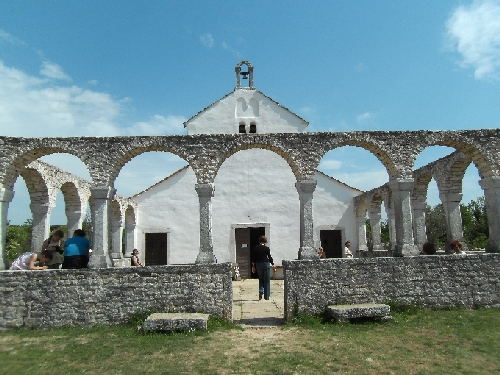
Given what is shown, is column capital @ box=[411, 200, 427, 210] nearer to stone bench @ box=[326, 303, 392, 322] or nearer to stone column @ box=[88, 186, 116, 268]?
stone bench @ box=[326, 303, 392, 322]

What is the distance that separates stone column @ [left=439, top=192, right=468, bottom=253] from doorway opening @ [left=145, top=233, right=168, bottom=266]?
944 centimetres

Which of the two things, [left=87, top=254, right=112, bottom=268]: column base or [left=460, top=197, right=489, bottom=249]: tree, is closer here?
[left=87, top=254, right=112, bottom=268]: column base

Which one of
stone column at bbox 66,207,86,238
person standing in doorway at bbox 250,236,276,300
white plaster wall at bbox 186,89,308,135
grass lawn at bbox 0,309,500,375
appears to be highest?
white plaster wall at bbox 186,89,308,135

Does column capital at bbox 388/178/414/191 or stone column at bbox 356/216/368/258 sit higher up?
column capital at bbox 388/178/414/191

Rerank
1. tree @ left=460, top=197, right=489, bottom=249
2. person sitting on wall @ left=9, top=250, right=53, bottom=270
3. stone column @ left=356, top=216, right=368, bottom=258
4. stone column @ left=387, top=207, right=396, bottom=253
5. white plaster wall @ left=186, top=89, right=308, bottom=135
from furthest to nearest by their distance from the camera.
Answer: tree @ left=460, top=197, right=489, bottom=249, white plaster wall @ left=186, top=89, right=308, bottom=135, stone column @ left=356, top=216, right=368, bottom=258, stone column @ left=387, top=207, right=396, bottom=253, person sitting on wall @ left=9, top=250, right=53, bottom=270

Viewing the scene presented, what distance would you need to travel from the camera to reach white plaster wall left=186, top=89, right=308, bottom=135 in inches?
623

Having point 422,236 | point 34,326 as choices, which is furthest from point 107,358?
point 422,236

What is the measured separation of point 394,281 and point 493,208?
2.83m

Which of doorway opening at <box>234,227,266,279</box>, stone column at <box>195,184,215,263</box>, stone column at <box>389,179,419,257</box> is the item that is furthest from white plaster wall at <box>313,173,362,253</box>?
stone column at <box>195,184,215,263</box>

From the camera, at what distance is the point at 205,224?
7.80 m

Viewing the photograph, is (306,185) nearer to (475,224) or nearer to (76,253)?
(76,253)

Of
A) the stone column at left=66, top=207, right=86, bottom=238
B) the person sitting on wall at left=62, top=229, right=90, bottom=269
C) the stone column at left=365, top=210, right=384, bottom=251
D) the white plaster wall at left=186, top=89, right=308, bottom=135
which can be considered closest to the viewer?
the person sitting on wall at left=62, top=229, right=90, bottom=269

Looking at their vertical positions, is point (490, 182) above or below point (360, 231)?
above

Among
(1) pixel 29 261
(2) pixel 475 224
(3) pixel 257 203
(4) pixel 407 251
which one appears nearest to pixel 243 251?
(3) pixel 257 203
